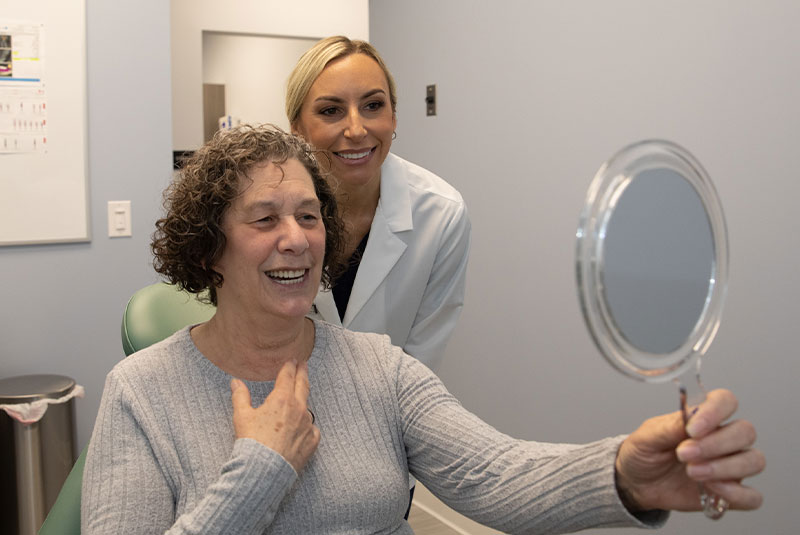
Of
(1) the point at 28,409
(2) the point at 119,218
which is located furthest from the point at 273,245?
(2) the point at 119,218

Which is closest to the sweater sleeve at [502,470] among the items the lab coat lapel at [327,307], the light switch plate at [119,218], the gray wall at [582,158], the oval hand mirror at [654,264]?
the oval hand mirror at [654,264]

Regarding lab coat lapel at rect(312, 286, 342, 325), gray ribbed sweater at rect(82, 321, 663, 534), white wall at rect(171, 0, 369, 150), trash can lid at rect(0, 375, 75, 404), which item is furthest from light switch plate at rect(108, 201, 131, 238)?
gray ribbed sweater at rect(82, 321, 663, 534)

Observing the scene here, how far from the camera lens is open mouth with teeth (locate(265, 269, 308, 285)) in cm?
131

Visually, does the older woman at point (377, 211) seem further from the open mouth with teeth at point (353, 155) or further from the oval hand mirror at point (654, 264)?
the oval hand mirror at point (654, 264)

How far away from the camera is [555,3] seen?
2.51 m

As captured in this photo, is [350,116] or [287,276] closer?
[287,276]

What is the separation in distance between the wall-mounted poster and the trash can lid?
481mm

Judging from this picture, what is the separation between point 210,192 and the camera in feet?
4.37

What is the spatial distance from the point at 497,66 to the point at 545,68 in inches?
11.1

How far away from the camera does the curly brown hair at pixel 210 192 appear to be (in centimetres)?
133

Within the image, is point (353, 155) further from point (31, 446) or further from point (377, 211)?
point (31, 446)

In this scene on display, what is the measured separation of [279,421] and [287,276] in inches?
10.3

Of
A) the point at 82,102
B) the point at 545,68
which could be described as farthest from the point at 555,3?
the point at 82,102

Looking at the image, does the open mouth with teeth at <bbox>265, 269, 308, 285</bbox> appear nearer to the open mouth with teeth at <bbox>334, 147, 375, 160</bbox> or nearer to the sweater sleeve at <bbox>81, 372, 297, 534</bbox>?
the sweater sleeve at <bbox>81, 372, 297, 534</bbox>
